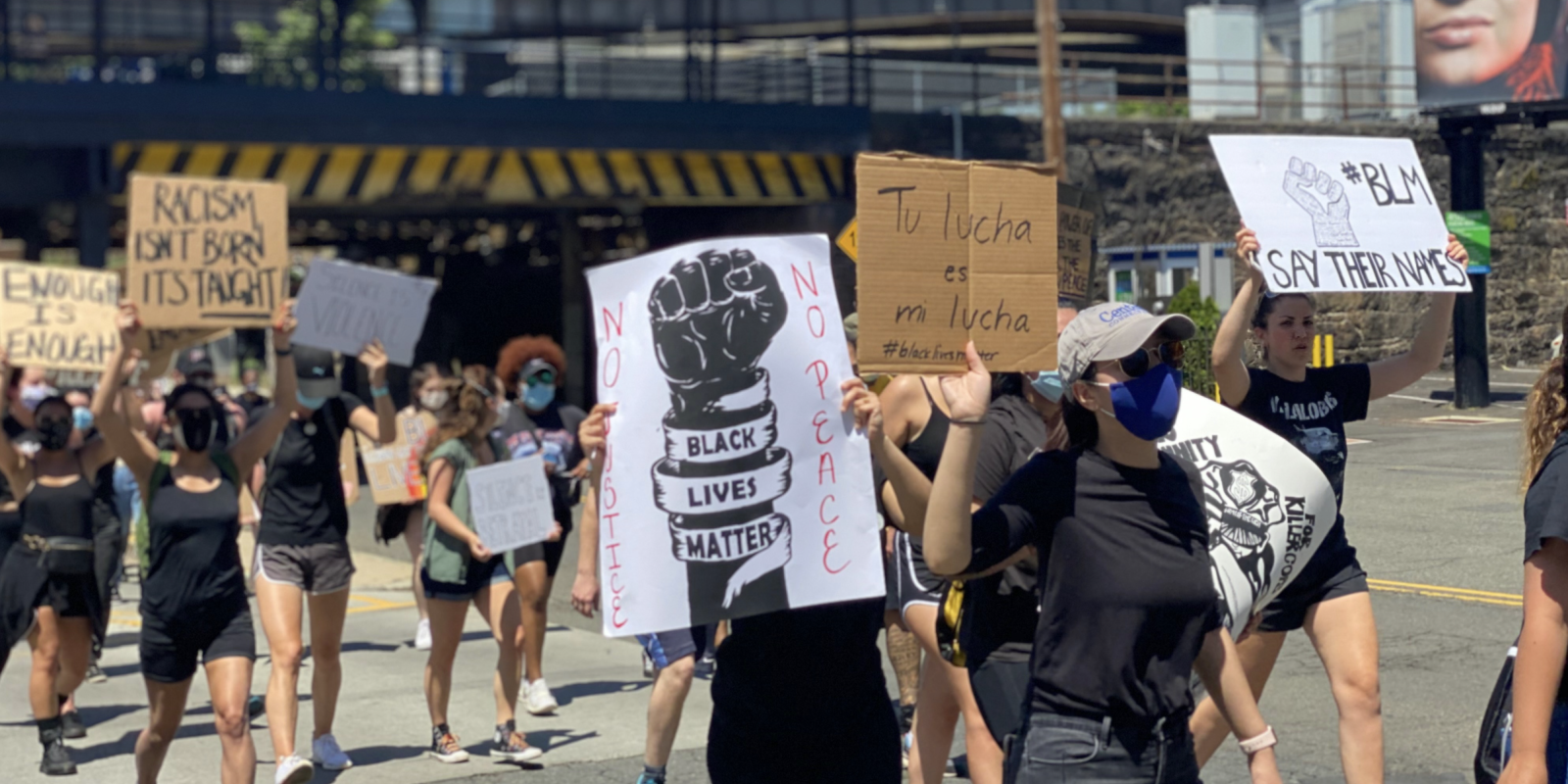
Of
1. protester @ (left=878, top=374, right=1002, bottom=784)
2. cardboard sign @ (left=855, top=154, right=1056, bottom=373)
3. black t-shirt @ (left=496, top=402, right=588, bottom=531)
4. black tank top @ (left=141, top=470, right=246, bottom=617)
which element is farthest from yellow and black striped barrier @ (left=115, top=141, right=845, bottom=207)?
cardboard sign @ (left=855, top=154, right=1056, bottom=373)

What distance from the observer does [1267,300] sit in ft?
19.5

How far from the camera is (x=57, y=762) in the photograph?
25.9 ft

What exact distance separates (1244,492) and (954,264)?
1.07 m

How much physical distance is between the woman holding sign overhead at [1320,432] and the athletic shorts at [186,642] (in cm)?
340

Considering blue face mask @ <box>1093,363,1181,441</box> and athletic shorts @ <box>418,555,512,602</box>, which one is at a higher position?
blue face mask @ <box>1093,363,1181,441</box>

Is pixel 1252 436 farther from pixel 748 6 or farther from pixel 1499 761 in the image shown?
pixel 748 6

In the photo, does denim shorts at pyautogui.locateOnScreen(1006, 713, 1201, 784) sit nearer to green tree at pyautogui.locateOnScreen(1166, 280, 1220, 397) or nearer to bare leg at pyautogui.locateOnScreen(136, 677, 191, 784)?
green tree at pyautogui.locateOnScreen(1166, 280, 1220, 397)

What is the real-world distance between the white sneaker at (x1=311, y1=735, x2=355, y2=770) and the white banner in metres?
4.47

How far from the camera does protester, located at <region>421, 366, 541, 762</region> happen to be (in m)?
7.91

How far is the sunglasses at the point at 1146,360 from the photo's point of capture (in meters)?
3.74

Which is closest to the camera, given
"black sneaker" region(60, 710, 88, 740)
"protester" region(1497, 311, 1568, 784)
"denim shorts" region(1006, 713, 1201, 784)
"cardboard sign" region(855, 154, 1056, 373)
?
"protester" region(1497, 311, 1568, 784)

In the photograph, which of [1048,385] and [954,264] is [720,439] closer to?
[954,264]

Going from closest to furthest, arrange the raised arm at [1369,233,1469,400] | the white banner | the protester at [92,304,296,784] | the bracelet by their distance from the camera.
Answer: the bracelet
the white banner
the raised arm at [1369,233,1469,400]
the protester at [92,304,296,784]

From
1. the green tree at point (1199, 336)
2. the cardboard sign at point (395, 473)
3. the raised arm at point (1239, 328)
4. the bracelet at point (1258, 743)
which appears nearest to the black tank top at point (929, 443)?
the raised arm at point (1239, 328)
